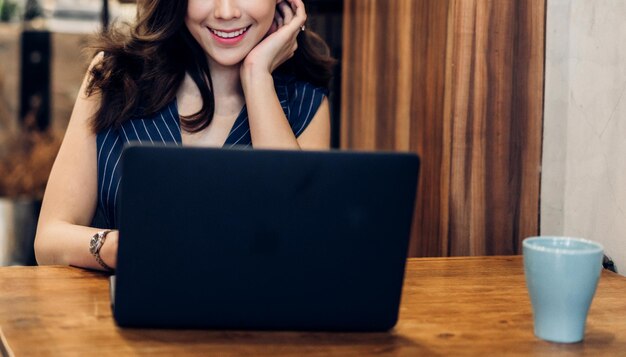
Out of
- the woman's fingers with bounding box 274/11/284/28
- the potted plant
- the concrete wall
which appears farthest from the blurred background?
the concrete wall

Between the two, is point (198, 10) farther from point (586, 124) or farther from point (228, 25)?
point (586, 124)

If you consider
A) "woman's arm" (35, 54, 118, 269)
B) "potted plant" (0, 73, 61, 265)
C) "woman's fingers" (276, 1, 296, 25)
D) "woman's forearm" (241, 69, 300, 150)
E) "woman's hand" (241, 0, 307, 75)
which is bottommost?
"potted plant" (0, 73, 61, 265)

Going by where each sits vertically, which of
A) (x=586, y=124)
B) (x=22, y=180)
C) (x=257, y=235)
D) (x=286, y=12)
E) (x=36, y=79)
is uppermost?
(x=286, y=12)

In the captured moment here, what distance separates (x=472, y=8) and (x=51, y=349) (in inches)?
40.5

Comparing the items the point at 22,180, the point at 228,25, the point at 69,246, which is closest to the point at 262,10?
the point at 228,25

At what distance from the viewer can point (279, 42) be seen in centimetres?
169

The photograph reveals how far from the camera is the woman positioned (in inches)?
62.7

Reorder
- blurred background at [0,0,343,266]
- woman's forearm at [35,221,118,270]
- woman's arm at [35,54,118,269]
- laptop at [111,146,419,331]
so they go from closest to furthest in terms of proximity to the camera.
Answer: laptop at [111,146,419,331] < woman's forearm at [35,221,118,270] < woman's arm at [35,54,118,269] < blurred background at [0,0,343,266]

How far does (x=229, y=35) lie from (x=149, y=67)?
180mm

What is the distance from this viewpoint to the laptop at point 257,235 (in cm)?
89

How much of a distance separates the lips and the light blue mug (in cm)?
82

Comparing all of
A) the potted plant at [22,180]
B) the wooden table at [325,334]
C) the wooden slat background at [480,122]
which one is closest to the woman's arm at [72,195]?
the wooden table at [325,334]

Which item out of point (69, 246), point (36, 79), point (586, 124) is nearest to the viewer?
point (69, 246)

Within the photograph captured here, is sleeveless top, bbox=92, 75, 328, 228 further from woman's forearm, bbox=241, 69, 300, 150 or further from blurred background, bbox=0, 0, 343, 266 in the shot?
blurred background, bbox=0, 0, 343, 266
